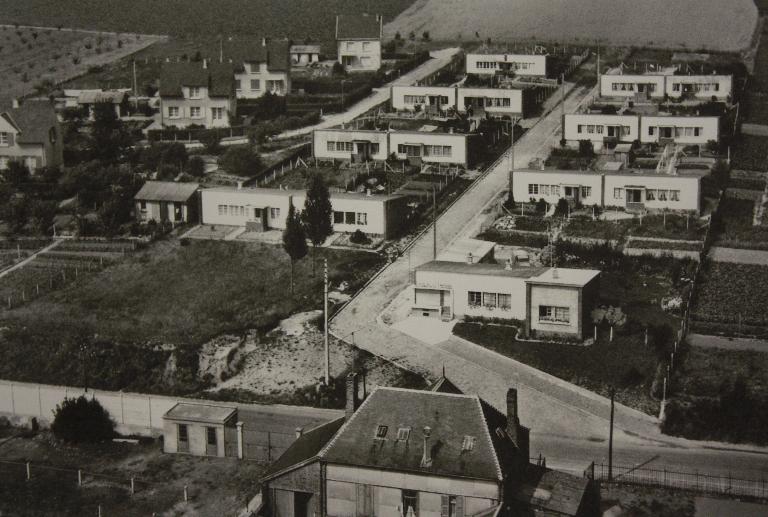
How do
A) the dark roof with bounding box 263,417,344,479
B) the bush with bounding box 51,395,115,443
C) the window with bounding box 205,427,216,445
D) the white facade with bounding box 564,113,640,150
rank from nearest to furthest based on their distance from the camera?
1. the dark roof with bounding box 263,417,344,479
2. the window with bounding box 205,427,216,445
3. the bush with bounding box 51,395,115,443
4. the white facade with bounding box 564,113,640,150

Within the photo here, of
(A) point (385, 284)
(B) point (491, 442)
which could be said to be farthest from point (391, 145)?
(B) point (491, 442)

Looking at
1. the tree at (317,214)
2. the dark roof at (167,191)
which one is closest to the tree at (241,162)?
the dark roof at (167,191)

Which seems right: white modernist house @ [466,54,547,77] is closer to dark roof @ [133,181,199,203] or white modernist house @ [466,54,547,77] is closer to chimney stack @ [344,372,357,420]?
dark roof @ [133,181,199,203]

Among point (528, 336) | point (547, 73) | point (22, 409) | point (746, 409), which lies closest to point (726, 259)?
point (528, 336)

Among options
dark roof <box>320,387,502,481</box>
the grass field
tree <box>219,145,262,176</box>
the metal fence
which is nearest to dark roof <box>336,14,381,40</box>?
the grass field

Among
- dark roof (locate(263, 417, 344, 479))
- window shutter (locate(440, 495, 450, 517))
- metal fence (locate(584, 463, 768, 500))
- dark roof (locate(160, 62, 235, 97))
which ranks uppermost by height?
dark roof (locate(160, 62, 235, 97))

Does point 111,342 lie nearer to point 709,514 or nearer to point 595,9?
point 709,514

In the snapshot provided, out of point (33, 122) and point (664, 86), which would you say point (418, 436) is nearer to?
point (33, 122)

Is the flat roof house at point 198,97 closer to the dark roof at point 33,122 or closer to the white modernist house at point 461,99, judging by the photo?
the dark roof at point 33,122
